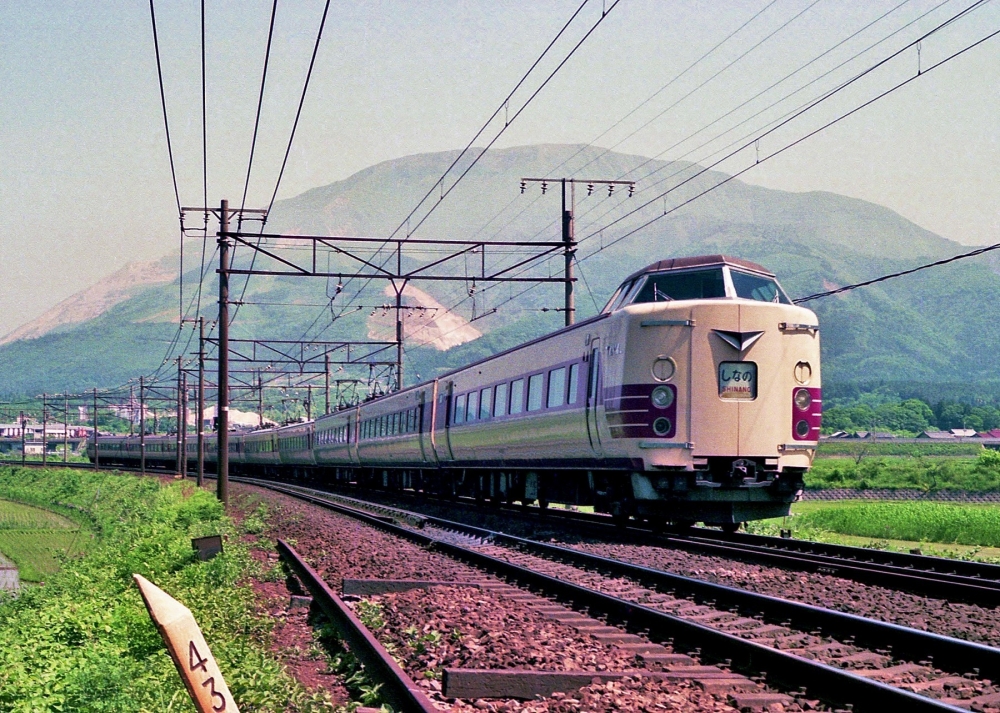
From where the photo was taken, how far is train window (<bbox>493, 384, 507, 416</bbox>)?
81.9 ft

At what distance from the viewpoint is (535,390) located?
22.6 m

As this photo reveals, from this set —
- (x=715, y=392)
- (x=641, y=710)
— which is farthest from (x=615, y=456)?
(x=641, y=710)

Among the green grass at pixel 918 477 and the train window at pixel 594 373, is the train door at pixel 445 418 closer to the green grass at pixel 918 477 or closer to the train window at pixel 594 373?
the train window at pixel 594 373

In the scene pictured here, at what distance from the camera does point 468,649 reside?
890 cm

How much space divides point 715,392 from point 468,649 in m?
9.29

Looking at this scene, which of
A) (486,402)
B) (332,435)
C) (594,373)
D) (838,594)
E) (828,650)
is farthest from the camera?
(332,435)

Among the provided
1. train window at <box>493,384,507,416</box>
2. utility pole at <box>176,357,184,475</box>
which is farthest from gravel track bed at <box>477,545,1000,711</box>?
utility pole at <box>176,357,184,475</box>

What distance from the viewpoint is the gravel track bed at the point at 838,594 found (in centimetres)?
984

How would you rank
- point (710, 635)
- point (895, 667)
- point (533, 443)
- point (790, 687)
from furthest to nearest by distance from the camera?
point (533, 443) < point (710, 635) < point (895, 667) < point (790, 687)

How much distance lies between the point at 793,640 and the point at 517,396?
1496 centimetres

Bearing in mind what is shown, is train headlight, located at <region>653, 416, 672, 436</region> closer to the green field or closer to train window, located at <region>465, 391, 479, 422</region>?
the green field

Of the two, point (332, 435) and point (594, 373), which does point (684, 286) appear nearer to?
point (594, 373)

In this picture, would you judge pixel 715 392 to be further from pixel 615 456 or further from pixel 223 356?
pixel 223 356

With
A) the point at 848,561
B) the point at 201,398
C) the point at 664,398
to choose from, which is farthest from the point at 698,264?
the point at 201,398
